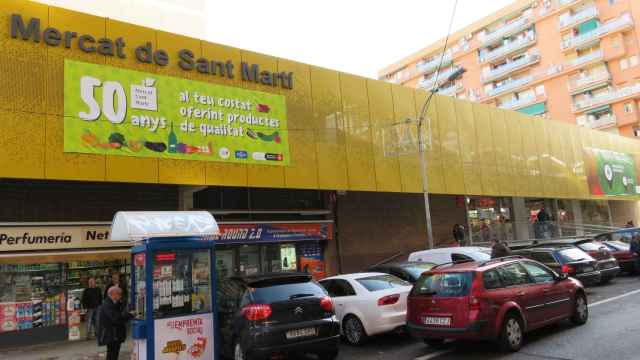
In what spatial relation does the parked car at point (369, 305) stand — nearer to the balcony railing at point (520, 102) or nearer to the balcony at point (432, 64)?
the balcony railing at point (520, 102)

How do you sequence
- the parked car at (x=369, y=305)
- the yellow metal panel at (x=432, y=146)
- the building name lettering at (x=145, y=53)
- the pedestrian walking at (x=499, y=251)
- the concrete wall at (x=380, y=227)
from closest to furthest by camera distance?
the parked car at (x=369, y=305)
the building name lettering at (x=145, y=53)
the pedestrian walking at (x=499, y=251)
the concrete wall at (x=380, y=227)
the yellow metal panel at (x=432, y=146)

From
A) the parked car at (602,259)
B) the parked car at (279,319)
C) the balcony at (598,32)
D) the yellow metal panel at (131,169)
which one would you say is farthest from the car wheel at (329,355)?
the balcony at (598,32)

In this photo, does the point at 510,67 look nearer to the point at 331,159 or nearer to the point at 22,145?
the point at 331,159

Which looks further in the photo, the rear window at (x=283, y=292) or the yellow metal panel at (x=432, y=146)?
the yellow metal panel at (x=432, y=146)

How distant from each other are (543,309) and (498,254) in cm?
462

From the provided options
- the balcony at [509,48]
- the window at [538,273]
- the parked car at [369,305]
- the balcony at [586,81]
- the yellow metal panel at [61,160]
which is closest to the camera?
the window at [538,273]

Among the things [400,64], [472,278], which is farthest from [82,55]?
[400,64]

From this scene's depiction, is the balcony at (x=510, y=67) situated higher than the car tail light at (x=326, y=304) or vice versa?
the balcony at (x=510, y=67)

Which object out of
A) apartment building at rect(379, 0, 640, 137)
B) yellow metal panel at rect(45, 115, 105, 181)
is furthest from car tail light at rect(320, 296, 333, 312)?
apartment building at rect(379, 0, 640, 137)

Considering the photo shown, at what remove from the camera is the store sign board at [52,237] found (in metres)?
12.4

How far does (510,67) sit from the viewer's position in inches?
2301

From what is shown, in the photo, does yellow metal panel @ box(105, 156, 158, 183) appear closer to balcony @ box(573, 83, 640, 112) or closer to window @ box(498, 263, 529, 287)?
window @ box(498, 263, 529, 287)

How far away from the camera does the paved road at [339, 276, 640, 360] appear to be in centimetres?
750

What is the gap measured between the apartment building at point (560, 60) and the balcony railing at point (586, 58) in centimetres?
9
